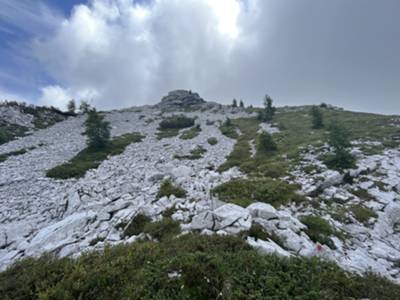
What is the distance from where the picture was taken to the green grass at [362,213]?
8.65 metres

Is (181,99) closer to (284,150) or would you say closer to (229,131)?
(229,131)

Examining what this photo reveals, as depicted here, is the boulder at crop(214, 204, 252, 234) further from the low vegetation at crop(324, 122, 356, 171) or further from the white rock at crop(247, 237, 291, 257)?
the low vegetation at crop(324, 122, 356, 171)

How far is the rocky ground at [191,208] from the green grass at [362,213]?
0.14 meters

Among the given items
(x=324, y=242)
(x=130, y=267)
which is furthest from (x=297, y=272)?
(x=130, y=267)

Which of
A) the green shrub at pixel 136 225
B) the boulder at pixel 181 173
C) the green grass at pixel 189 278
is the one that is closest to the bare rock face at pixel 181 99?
the boulder at pixel 181 173

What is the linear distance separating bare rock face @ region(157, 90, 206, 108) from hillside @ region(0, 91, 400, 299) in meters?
62.2

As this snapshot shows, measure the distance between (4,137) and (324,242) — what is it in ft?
101

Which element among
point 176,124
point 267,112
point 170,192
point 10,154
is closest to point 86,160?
point 10,154

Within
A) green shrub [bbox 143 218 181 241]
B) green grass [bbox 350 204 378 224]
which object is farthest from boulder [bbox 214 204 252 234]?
green grass [bbox 350 204 378 224]

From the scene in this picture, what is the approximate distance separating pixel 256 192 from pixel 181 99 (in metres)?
75.9

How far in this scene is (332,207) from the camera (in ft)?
31.1

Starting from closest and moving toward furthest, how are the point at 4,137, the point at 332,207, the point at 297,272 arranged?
the point at 297,272 → the point at 332,207 → the point at 4,137

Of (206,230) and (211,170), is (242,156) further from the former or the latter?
(206,230)

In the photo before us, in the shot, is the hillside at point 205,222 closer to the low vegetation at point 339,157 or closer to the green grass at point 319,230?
the green grass at point 319,230
